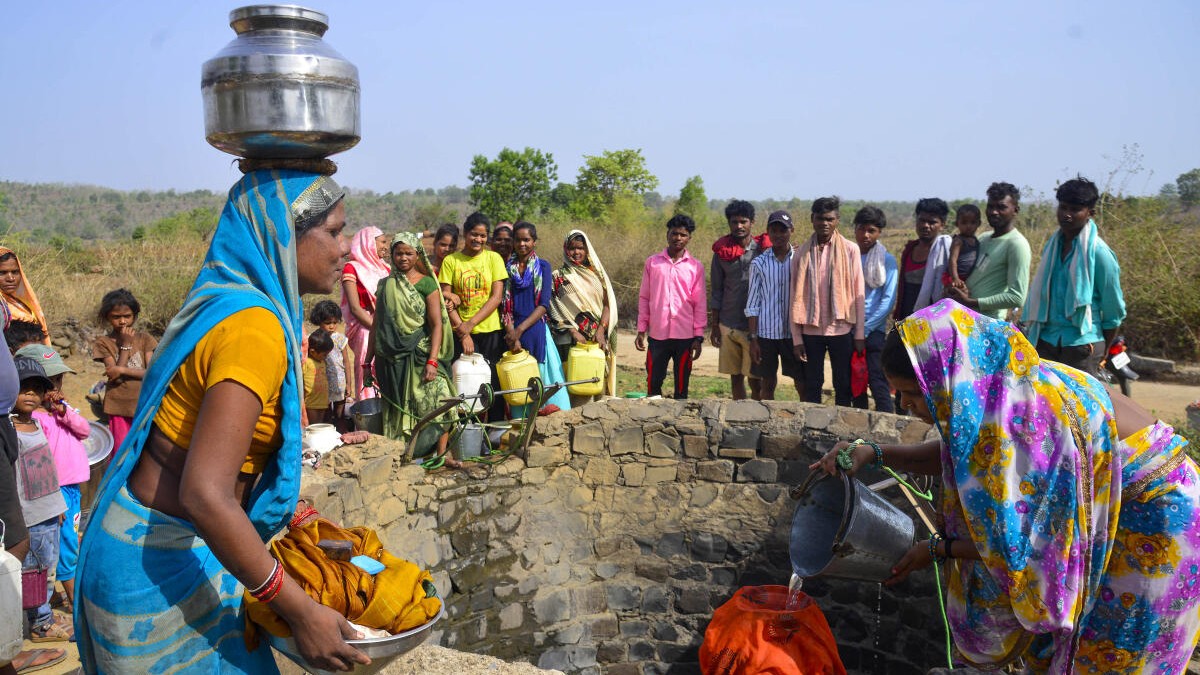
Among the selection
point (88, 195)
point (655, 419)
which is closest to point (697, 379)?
point (655, 419)

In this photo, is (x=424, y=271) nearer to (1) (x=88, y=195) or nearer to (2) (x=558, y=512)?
(2) (x=558, y=512)

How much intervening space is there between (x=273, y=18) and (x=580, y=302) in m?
4.98

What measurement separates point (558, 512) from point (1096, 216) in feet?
31.0

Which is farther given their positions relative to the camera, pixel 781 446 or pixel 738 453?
pixel 738 453

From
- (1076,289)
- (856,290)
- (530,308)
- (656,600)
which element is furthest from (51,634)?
(1076,289)

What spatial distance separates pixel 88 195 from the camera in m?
52.5

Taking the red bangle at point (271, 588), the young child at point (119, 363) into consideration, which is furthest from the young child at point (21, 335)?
the red bangle at point (271, 588)

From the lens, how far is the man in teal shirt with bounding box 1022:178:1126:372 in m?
5.54

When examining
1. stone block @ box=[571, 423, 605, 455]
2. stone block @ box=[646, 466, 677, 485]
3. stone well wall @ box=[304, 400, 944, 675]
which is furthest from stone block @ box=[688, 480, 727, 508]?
stone block @ box=[571, 423, 605, 455]

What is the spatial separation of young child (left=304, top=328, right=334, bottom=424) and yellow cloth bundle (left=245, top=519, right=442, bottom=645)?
174 inches

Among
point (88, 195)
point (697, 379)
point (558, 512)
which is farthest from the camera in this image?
point (88, 195)

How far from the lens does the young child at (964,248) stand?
6.56m

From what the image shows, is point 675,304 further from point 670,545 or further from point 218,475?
point 218,475

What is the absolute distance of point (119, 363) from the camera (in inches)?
213
